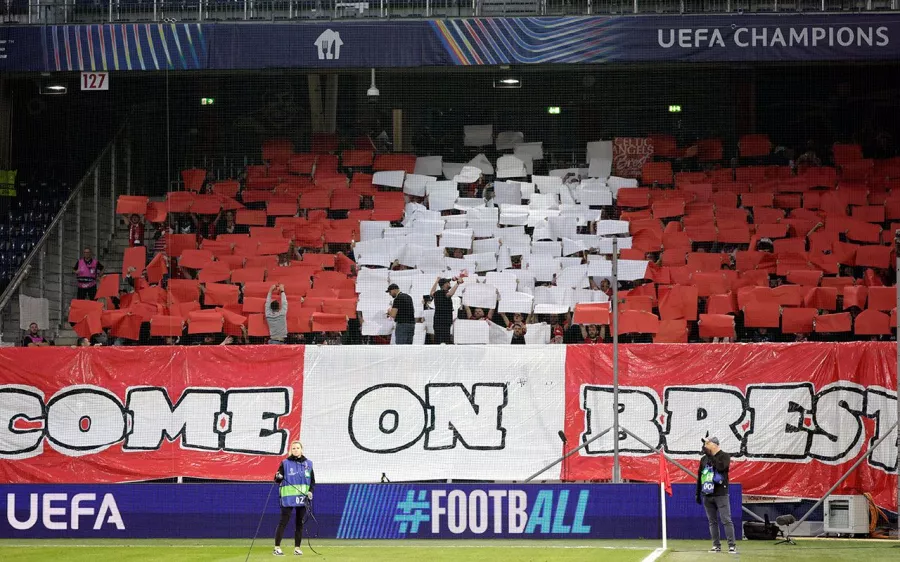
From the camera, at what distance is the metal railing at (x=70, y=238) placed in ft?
78.0

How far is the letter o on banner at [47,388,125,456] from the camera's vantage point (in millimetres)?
20422

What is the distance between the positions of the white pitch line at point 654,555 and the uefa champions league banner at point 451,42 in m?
10.1

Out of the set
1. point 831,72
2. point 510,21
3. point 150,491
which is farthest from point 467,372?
point 831,72

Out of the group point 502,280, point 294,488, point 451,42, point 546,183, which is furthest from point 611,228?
point 294,488

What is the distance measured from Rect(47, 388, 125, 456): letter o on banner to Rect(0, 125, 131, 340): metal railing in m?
3.26

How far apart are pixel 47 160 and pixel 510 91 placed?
926 cm

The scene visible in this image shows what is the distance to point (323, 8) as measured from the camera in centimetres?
2430

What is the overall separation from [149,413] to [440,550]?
6105 millimetres

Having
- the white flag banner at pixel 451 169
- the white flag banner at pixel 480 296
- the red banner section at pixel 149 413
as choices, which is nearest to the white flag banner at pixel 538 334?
the white flag banner at pixel 480 296

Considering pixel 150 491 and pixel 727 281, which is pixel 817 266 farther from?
pixel 150 491

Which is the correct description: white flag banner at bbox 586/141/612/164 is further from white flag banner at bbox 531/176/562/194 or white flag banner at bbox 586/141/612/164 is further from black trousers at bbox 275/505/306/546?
black trousers at bbox 275/505/306/546

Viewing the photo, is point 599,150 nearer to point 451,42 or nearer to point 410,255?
point 451,42

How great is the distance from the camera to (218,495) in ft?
59.3

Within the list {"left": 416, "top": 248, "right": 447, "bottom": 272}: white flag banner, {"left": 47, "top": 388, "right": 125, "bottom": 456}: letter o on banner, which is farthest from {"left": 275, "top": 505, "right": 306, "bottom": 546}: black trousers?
{"left": 416, "top": 248, "right": 447, "bottom": 272}: white flag banner
